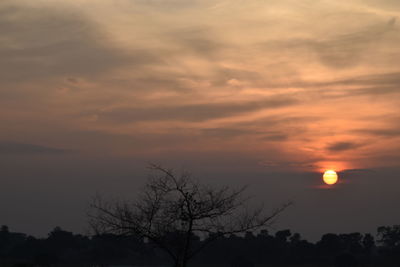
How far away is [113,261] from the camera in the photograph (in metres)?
120

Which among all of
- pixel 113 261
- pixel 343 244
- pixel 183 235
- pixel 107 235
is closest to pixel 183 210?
pixel 183 235

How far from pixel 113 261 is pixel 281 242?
30765mm

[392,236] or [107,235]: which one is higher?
[392,236]

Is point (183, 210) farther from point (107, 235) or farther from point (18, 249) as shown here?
point (18, 249)

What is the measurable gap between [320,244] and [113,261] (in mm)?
36049

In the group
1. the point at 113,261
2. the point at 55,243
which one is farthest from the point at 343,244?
the point at 55,243

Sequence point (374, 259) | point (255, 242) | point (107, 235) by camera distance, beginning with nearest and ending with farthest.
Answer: point (107, 235) → point (374, 259) → point (255, 242)

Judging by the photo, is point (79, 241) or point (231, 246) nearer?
point (231, 246)

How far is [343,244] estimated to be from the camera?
12900cm

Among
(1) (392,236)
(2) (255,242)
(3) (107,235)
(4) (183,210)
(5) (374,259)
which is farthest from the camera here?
(1) (392,236)

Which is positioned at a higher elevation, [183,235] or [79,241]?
[79,241]

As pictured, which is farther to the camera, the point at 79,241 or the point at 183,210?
the point at 79,241

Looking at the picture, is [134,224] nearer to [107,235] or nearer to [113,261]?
[107,235]

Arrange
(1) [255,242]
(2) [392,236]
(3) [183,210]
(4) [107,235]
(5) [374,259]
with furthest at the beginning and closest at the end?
1. (2) [392,236]
2. (1) [255,242]
3. (5) [374,259]
4. (4) [107,235]
5. (3) [183,210]
